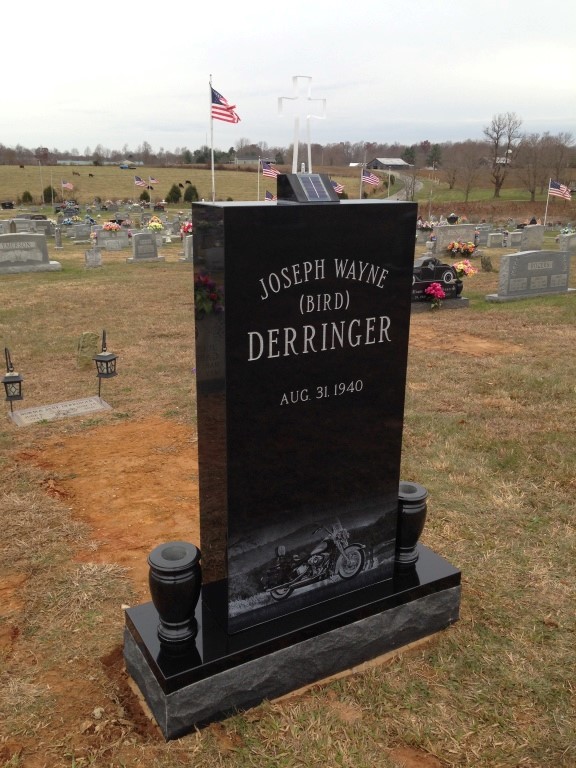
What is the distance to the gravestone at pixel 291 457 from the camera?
3.16 meters

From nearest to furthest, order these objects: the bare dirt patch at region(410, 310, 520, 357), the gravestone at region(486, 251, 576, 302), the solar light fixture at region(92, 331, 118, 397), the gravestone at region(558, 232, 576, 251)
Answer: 1. the solar light fixture at region(92, 331, 118, 397)
2. the bare dirt patch at region(410, 310, 520, 357)
3. the gravestone at region(486, 251, 576, 302)
4. the gravestone at region(558, 232, 576, 251)

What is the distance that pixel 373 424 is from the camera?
12.5ft

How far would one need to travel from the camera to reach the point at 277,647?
11.2 feet

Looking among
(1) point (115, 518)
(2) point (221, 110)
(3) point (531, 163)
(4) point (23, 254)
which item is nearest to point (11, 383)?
(1) point (115, 518)

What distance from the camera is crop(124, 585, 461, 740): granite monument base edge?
3211 mm

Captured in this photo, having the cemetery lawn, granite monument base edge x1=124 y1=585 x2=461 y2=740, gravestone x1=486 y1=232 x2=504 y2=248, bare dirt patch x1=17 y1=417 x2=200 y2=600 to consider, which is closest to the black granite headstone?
granite monument base edge x1=124 y1=585 x2=461 y2=740

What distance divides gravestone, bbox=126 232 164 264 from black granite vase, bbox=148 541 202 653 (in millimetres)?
20378

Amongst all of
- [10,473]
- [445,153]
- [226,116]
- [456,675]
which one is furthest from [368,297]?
[445,153]

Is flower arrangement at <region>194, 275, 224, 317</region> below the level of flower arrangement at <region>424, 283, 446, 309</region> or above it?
above

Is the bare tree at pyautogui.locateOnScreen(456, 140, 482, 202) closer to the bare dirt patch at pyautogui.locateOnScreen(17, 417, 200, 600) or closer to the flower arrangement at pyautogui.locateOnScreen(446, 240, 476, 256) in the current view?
the flower arrangement at pyautogui.locateOnScreen(446, 240, 476, 256)

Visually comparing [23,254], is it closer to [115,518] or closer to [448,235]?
[448,235]

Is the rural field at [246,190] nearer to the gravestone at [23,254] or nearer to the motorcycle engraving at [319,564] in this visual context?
the gravestone at [23,254]

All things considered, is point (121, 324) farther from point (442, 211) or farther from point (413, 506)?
point (442, 211)

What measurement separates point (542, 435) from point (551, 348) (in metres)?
4.42
